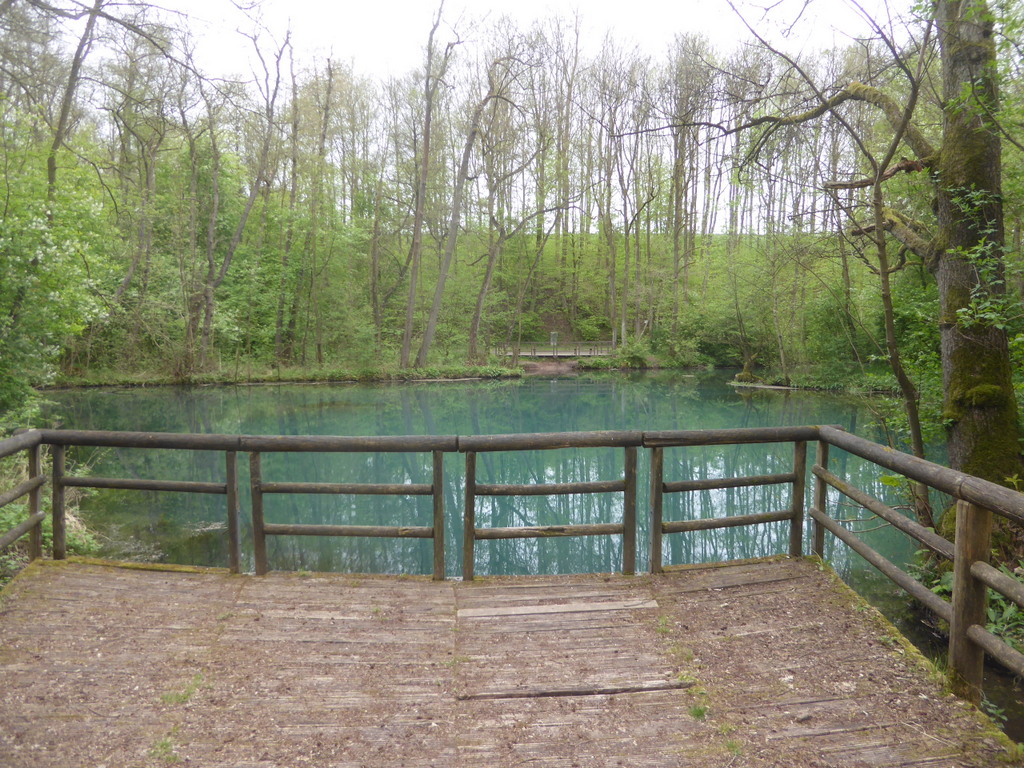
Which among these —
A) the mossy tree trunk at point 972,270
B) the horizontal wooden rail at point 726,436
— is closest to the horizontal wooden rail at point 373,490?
the horizontal wooden rail at point 726,436

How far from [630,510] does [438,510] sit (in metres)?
1.16

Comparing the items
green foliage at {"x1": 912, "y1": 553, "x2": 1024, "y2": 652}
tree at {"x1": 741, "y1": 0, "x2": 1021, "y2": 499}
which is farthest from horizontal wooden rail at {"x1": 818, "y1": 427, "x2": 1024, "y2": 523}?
tree at {"x1": 741, "y1": 0, "x2": 1021, "y2": 499}

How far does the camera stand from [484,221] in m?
38.3

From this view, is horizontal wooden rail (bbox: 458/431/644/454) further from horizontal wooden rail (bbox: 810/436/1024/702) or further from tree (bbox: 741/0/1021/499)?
tree (bbox: 741/0/1021/499)

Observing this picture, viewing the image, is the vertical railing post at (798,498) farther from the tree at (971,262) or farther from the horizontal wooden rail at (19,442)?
the horizontal wooden rail at (19,442)

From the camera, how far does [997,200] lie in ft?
17.3

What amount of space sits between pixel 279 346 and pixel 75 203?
1654cm

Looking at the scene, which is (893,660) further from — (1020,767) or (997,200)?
(997,200)

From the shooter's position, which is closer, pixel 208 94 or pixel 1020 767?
pixel 1020 767

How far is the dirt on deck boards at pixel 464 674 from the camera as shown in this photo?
99.0 inches

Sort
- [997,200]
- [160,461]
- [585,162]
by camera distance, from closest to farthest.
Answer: [997,200] → [160,461] → [585,162]

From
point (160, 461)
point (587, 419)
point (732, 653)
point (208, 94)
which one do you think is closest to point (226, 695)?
point (732, 653)

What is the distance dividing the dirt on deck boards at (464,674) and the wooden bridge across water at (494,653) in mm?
Result: 11

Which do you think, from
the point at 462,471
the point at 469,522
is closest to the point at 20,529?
the point at 469,522
